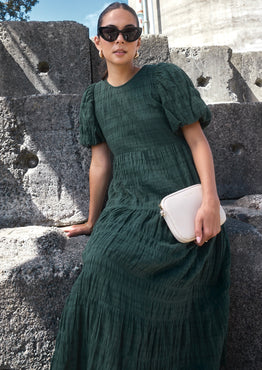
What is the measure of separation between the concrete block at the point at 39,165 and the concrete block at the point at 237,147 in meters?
0.92

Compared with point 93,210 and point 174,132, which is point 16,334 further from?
point 174,132

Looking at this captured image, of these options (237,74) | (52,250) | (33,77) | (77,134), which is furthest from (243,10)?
(52,250)

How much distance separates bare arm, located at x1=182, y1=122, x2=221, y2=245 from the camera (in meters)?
1.49

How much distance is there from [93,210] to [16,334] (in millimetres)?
638

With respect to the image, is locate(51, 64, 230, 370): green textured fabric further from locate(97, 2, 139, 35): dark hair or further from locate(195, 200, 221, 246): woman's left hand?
locate(97, 2, 139, 35): dark hair

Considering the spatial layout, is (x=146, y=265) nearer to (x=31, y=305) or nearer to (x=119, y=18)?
(x=31, y=305)

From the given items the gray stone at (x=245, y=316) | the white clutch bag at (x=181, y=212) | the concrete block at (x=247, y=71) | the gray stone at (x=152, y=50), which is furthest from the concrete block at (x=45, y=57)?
the concrete block at (x=247, y=71)

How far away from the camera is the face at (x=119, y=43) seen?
1.61 m

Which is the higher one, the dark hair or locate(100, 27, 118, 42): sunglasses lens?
the dark hair

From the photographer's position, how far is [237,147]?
2545 mm

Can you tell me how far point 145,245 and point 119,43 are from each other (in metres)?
0.83

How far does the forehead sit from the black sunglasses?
0.02 meters

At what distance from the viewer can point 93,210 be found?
1.92 metres

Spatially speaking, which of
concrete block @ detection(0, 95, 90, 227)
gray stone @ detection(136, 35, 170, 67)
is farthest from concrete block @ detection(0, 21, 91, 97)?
concrete block @ detection(0, 95, 90, 227)
